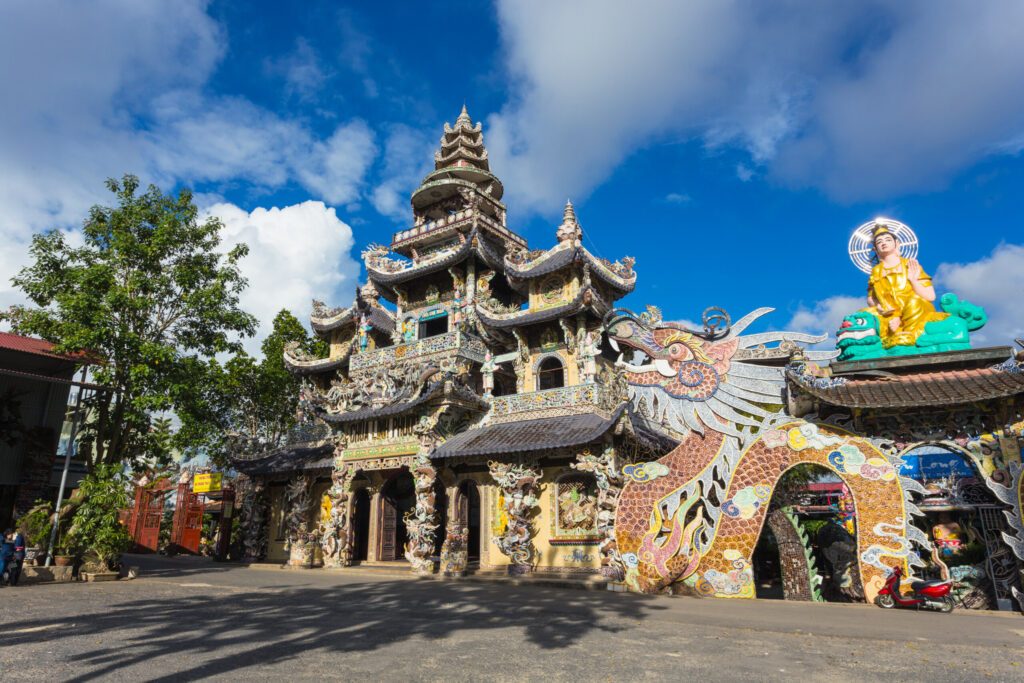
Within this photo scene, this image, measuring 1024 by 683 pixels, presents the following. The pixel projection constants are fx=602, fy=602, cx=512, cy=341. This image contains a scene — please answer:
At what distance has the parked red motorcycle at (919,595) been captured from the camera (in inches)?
430

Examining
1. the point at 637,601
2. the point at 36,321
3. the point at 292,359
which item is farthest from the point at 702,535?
the point at 292,359

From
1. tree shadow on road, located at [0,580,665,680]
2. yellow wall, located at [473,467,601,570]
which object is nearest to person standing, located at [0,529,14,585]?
tree shadow on road, located at [0,580,665,680]

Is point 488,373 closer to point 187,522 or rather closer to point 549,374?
point 549,374

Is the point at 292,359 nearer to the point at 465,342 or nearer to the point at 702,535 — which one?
the point at 465,342

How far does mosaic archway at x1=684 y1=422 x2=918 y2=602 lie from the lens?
11430 millimetres

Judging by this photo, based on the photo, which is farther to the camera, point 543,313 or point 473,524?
point 473,524

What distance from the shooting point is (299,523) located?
22.6 m

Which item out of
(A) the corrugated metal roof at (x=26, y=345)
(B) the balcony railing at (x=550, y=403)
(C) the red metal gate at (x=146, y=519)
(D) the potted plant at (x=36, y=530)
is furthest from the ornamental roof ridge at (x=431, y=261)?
(C) the red metal gate at (x=146, y=519)

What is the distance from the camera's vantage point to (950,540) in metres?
15.1

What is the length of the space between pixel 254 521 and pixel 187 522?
10476 mm

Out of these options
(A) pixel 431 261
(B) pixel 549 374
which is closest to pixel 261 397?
(A) pixel 431 261

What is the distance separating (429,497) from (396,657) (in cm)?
1265

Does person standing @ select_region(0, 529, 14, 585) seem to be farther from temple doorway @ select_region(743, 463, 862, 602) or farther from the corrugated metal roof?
temple doorway @ select_region(743, 463, 862, 602)

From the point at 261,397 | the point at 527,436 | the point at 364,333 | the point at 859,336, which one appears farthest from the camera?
the point at 261,397
